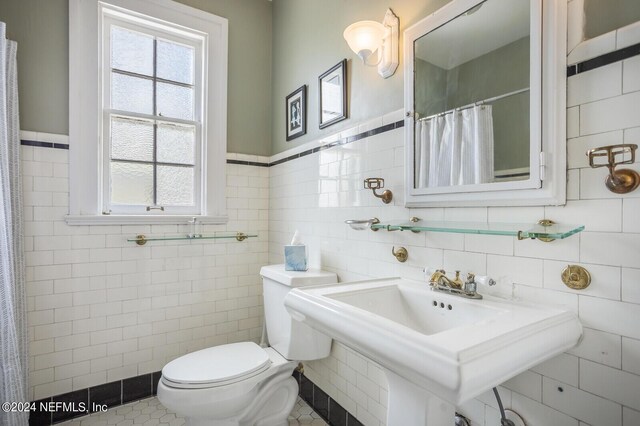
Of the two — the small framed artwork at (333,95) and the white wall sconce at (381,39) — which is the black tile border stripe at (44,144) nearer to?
the small framed artwork at (333,95)

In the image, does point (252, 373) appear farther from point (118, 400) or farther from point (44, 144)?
point (44, 144)

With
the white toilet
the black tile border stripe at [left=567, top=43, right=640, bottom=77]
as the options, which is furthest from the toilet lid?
the black tile border stripe at [left=567, top=43, right=640, bottom=77]

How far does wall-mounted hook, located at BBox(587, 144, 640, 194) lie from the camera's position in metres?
0.78

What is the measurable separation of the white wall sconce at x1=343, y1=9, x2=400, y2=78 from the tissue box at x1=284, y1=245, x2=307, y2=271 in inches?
39.1

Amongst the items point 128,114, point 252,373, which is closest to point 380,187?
point 252,373

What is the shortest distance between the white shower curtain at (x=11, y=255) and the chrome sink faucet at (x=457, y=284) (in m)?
1.86

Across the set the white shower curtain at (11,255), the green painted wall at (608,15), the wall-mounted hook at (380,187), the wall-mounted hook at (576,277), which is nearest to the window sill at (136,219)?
the white shower curtain at (11,255)

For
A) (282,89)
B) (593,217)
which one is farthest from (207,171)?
(593,217)

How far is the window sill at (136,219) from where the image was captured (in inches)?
73.9

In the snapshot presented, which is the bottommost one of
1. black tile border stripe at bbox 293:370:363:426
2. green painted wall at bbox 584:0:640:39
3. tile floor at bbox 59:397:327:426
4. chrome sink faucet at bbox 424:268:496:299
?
tile floor at bbox 59:397:327:426

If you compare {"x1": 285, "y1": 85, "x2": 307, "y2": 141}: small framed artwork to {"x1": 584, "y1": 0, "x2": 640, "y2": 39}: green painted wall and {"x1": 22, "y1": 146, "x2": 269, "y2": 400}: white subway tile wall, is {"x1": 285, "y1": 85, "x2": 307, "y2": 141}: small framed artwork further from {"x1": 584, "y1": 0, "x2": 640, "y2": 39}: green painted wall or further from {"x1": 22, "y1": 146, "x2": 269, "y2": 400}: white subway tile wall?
{"x1": 584, "y1": 0, "x2": 640, "y2": 39}: green painted wall

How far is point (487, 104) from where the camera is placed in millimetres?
1131

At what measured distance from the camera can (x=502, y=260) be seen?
1078 millimetres

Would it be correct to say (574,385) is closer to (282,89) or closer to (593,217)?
(593,217)
